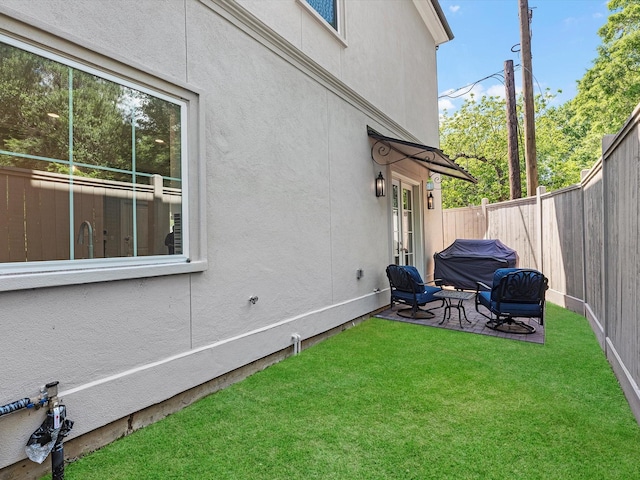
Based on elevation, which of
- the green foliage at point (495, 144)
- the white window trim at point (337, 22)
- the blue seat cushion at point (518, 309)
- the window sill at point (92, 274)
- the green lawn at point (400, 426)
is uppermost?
the green foliage at point (495, 144)

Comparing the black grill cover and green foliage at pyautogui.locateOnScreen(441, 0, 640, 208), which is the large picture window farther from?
green foliage at pyautogui.locateOnScreen(441, 0, 640, 208)

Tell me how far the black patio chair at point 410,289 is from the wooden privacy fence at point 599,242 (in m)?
2.43

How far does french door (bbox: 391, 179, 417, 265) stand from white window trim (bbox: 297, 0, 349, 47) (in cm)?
319

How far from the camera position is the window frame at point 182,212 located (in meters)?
2.09

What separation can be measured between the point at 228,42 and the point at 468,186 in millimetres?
20268

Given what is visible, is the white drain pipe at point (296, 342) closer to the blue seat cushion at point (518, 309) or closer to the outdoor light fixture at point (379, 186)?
the blue seat cushion at point (518, 309)

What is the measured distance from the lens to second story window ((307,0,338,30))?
5.06m

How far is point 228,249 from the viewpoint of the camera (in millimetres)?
3375

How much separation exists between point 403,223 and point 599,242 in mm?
3960

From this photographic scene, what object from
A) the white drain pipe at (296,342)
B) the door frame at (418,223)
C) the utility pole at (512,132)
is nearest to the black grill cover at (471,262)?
the door frame at (418,223)

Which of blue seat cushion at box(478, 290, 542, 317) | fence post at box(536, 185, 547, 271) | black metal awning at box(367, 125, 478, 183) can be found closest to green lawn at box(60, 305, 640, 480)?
blue seat cushion at box(478, 290, 542, 317)

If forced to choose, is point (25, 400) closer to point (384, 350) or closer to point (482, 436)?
point (482, 436)

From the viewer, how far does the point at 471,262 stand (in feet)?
26.7

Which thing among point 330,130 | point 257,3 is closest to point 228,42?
point 257,3
